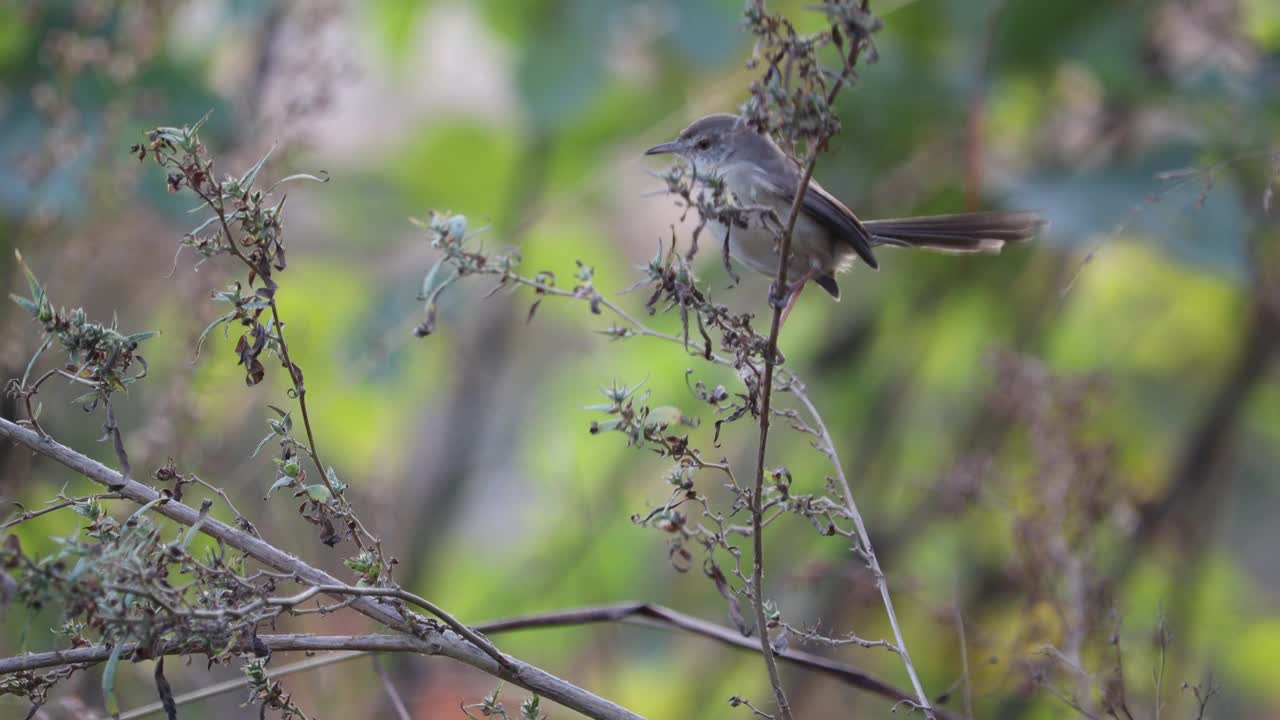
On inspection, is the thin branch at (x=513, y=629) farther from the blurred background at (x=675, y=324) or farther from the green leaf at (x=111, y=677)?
the blurred background at (x=675, y=324)

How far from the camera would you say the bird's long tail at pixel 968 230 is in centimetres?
227

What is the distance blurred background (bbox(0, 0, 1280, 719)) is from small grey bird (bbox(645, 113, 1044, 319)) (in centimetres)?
41

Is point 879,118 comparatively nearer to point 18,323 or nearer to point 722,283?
point 722,283

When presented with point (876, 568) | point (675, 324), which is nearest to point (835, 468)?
point (876, 568)

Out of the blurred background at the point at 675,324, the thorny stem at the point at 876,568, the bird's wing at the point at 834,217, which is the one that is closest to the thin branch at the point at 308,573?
the thorny stem at the point at 876,568

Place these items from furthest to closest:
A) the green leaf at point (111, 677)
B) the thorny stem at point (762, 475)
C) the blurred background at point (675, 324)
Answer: the blurred background at point (675, 324) < the thorny stem at point (762, 475) < the green leaf at point (111, 677)

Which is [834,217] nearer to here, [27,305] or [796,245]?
[796,245]

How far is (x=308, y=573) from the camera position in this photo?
1.22 metres

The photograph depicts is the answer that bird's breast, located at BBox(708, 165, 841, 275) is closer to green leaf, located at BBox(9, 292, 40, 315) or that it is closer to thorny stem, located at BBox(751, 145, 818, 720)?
thorny stem, located at BBox(751, 145, 818, 720)

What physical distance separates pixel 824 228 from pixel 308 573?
1426 mm

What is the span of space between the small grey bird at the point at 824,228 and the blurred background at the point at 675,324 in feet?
1.34

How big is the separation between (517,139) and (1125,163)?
7.92ft

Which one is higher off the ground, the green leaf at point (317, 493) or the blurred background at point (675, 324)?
the blurred background at point (675, 324)

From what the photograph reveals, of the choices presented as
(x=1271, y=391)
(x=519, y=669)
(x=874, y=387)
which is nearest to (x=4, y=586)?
(x=519, y=669)
